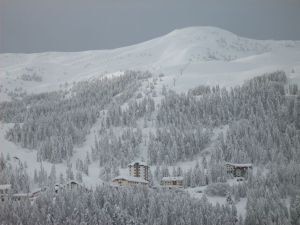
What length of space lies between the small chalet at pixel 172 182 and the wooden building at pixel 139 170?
4.99 m

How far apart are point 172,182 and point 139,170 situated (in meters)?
8.59

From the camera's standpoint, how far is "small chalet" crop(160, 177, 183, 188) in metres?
76.2

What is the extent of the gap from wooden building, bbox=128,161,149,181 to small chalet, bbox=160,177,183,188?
4.99 m

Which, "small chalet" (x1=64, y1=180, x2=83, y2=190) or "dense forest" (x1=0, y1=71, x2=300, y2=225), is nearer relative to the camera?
"dense forest" (x1=0, y1=71, x2=300, y2=225)

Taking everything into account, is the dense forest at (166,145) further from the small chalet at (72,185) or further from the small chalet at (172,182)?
the small chalet at (72,185)

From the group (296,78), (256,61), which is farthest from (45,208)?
(256,61)

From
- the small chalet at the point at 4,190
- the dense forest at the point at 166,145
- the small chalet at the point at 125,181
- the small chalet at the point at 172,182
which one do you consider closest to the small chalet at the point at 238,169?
the dense forest at the point at 166,145

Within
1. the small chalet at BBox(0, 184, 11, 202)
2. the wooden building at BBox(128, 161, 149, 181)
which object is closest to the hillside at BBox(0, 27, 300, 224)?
the wooden building at BBox(128, 161, 149, 181)

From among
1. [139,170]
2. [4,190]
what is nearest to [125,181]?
[139,170]

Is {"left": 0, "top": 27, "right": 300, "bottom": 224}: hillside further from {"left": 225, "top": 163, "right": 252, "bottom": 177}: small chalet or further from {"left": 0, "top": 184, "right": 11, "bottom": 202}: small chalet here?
{"left": 0, "top": 184, "right": 11, "bottom": 202}: small chalet

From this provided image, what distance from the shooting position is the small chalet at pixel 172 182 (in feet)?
250

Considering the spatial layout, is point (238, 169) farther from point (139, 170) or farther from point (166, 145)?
point (166, 145)

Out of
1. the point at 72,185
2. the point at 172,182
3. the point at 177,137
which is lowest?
the point at 172,182

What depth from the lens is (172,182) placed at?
77.2 m
